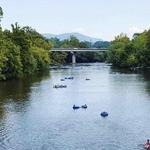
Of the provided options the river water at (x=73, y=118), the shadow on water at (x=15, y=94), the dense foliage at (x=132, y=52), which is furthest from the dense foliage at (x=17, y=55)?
the dense foliage at (x=132, y=52)

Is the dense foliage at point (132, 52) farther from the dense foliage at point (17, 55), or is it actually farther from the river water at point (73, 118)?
the river water at point (73, 118)

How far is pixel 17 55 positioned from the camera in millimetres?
106688

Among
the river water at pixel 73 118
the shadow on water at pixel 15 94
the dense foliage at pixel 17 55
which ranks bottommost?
the river water at pixel 73 118

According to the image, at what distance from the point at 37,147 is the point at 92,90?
42968 millimetres

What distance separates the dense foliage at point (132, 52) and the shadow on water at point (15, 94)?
50498mm

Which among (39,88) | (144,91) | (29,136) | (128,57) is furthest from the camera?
(128,57)

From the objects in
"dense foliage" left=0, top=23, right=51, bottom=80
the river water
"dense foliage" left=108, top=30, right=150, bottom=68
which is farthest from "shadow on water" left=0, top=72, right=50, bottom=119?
"dense foliage" left=108, top=30, right=150, bottom=68

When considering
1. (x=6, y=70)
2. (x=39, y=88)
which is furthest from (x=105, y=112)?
(x=6, y=70)

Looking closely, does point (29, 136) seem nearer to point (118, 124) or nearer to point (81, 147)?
point (81, 147)

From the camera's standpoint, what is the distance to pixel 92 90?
284ft

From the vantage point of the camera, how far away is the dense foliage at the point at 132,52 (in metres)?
147

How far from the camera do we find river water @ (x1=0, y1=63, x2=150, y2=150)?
150 ft

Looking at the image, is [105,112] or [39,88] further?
[39,88]

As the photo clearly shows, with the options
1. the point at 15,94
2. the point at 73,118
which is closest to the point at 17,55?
the point at 15,94
